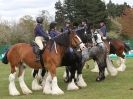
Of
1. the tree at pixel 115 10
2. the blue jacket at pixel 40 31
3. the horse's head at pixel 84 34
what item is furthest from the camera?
the tree at pixel 115 10

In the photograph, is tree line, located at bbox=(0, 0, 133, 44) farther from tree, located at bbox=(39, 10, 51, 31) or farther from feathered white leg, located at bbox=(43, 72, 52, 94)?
feathered white leg, located at bbox=(43, 72, 52, 94)

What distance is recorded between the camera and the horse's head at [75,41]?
1443 cm

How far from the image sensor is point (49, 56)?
1459 cm

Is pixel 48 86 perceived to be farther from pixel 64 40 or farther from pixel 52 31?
pixel 52 31

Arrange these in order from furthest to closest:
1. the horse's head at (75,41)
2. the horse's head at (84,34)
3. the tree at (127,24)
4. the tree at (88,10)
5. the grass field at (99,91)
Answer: the tree at (127,24), the tree at (88,10), the horse's head at (84,34), the horse's head at (75,41), the grass field at (99,91)

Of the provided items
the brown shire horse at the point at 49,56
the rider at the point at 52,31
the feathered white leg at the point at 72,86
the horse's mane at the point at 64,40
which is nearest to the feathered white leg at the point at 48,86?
the brown shire horse at the point at 49,56

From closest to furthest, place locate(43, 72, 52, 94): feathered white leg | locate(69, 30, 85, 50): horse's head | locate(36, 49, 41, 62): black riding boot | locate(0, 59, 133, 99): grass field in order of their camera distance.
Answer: locate(0, 59, 133, 99): grass field → locate(69, 30, 85, 50): horse's head → locate(43, 72, 52, 94): feathered white leg → locate(36, 49, 41, 62): black riding boot

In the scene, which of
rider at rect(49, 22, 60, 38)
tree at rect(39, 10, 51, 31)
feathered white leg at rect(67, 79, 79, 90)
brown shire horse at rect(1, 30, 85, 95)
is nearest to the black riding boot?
brown shire horse at rect(1, 30, 85, 95)

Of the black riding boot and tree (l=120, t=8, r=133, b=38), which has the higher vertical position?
the black riding boot

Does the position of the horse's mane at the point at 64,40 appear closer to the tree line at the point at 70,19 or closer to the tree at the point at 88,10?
the tree line at the point at 70,19

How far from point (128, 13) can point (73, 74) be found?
6848cm

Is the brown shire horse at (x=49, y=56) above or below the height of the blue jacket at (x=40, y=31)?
below

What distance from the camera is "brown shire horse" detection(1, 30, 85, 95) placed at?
1447 cm

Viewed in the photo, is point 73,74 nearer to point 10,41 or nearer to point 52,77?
point 52,77
